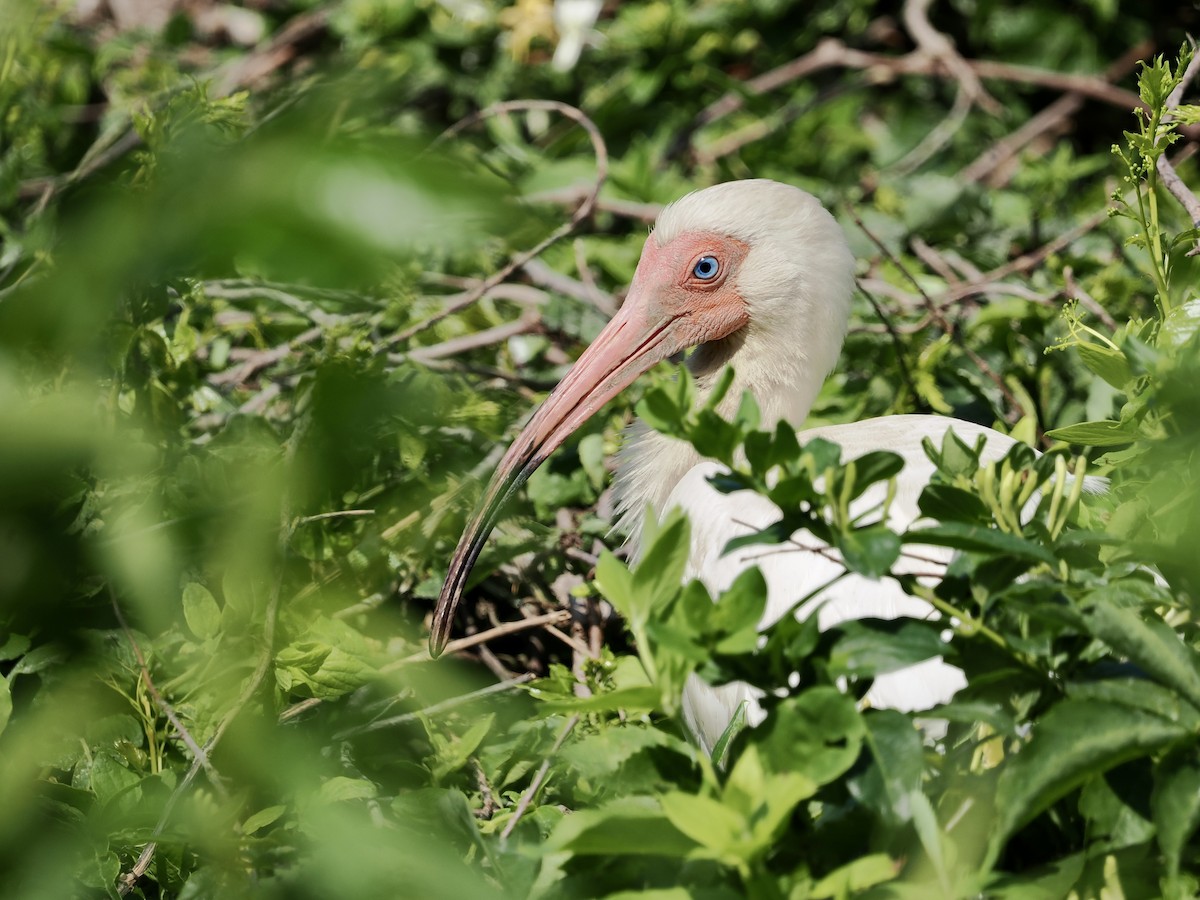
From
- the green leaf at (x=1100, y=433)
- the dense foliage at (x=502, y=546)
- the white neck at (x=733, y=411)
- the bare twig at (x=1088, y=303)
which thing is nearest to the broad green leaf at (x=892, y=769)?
the dense foliage at (x=502, y=546)

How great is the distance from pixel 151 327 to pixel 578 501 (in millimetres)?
1311

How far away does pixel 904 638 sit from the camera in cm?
153

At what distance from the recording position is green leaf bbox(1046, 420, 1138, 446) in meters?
1.91

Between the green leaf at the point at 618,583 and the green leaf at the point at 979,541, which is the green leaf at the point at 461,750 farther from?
the green leaf at the point at 979,541

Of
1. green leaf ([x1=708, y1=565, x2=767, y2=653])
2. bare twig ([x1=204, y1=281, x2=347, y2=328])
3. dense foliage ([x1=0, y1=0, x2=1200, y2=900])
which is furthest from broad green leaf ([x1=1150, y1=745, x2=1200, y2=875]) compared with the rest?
bare twig ([x1=204, y1=281, x2=347, y2=328])

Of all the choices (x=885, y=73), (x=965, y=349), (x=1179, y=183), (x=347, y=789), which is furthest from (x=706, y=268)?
(x=885, y=73)

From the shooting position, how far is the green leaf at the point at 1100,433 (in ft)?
6.25

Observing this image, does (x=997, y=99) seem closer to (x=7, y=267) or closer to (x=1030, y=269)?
(x=1030, y=269)

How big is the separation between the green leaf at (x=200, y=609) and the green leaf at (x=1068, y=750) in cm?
160

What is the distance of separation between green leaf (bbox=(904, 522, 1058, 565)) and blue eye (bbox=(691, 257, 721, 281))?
1841 millimetres

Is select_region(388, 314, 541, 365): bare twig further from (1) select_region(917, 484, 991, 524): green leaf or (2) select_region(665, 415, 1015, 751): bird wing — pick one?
(1) select_region(917, 484, 991, 524): green leaf

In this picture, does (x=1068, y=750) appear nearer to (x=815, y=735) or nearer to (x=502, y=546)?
(x=815, y=735)

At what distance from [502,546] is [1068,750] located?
2214 millimetres

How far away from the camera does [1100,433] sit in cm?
196
